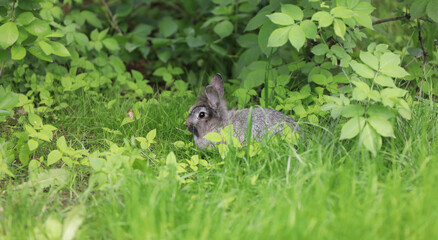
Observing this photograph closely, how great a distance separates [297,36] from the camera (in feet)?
10.6

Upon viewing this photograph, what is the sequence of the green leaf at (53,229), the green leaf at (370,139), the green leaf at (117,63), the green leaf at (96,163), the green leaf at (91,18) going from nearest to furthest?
1. the green leaf at (53,229)
2. the green leaf at (370,139)
3. the green leaf at (96,163)
4. the green leaf at (117,63)
5. the green leaf at (91,18)

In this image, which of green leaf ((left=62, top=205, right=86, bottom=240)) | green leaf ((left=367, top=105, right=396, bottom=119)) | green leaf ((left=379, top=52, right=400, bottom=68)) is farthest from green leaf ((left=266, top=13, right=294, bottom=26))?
green leaf ((left=62, top=205, right=86, bottom=240))

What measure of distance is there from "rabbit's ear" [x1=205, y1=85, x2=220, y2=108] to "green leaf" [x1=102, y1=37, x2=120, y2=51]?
5.81 feet

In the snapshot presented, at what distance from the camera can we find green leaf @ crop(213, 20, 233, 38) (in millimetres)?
5336

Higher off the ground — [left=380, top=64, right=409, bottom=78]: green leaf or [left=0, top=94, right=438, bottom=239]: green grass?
[left=380, top=64, right=409, bottom=78]: green leaf

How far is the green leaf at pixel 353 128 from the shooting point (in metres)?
2.98

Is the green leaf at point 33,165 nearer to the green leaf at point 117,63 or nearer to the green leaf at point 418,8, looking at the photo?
the green leaf at point 117,63

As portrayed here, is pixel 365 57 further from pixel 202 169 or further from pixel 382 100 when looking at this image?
pixel 202 169

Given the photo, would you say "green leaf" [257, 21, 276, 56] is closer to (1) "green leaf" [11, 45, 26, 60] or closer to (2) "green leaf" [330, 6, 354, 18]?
(2) "green leaf" [330, 6, 354, 18]

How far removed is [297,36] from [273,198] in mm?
1158

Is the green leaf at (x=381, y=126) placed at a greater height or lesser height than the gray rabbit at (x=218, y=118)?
greater

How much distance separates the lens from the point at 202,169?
11.1 ft

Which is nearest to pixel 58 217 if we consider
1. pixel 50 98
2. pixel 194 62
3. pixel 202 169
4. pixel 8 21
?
pixel 202 169

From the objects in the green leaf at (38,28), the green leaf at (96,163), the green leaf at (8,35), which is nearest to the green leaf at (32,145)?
the green leaf at (96,163)
